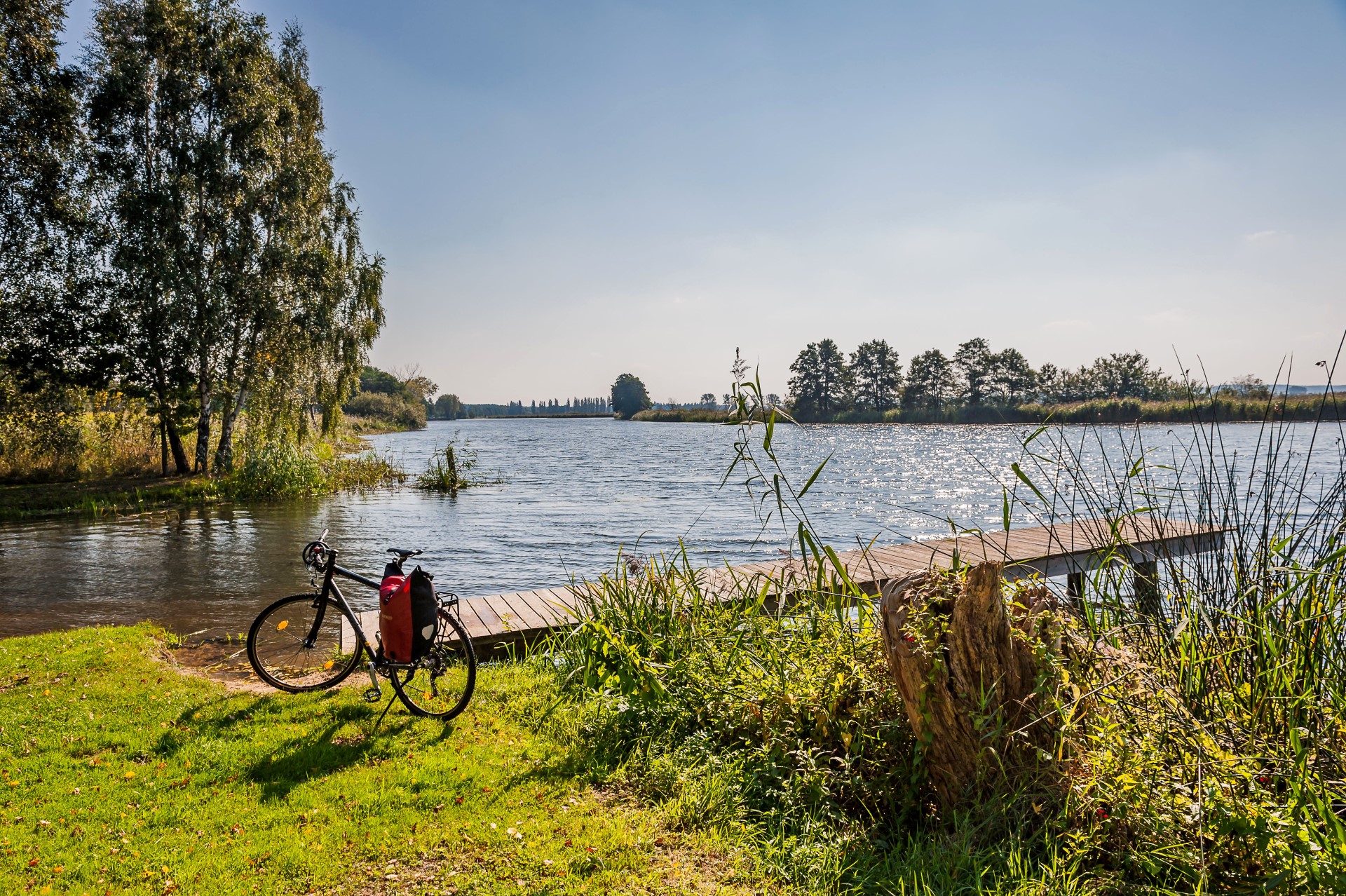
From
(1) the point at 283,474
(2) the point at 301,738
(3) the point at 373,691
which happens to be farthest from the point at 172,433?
(2) the point at 301,738

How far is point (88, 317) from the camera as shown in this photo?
711 inches

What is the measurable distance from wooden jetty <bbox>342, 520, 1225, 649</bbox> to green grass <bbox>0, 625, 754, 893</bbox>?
110cm

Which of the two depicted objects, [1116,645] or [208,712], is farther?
[208,712]

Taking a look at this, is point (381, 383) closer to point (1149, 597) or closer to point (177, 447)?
point (177, 447)

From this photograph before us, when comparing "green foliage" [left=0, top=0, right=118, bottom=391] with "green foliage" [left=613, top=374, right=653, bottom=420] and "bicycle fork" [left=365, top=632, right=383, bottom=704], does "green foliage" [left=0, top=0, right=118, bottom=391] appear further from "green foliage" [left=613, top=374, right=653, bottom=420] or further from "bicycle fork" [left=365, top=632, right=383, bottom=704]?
"green foliage" [left=613, top=374, right=653, bottom=420]

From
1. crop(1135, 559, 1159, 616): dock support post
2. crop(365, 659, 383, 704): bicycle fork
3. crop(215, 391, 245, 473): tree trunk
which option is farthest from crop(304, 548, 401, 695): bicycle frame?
crop(215, 391, 245, 473): tree trunk

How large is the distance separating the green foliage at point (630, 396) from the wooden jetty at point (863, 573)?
458 ft

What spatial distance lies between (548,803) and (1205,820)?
2.89 metres

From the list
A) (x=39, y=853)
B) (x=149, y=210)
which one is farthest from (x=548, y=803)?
(x=149, y=210)

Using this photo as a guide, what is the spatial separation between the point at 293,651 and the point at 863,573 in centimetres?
556

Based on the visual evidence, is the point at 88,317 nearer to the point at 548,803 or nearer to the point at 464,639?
the point at 464,639

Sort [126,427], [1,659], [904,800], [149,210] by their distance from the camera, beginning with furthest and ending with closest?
[126,427], [149,210], [1,659], [904,800]

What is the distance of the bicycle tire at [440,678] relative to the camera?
16.0 ft

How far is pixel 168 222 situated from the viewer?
59.6 feet
